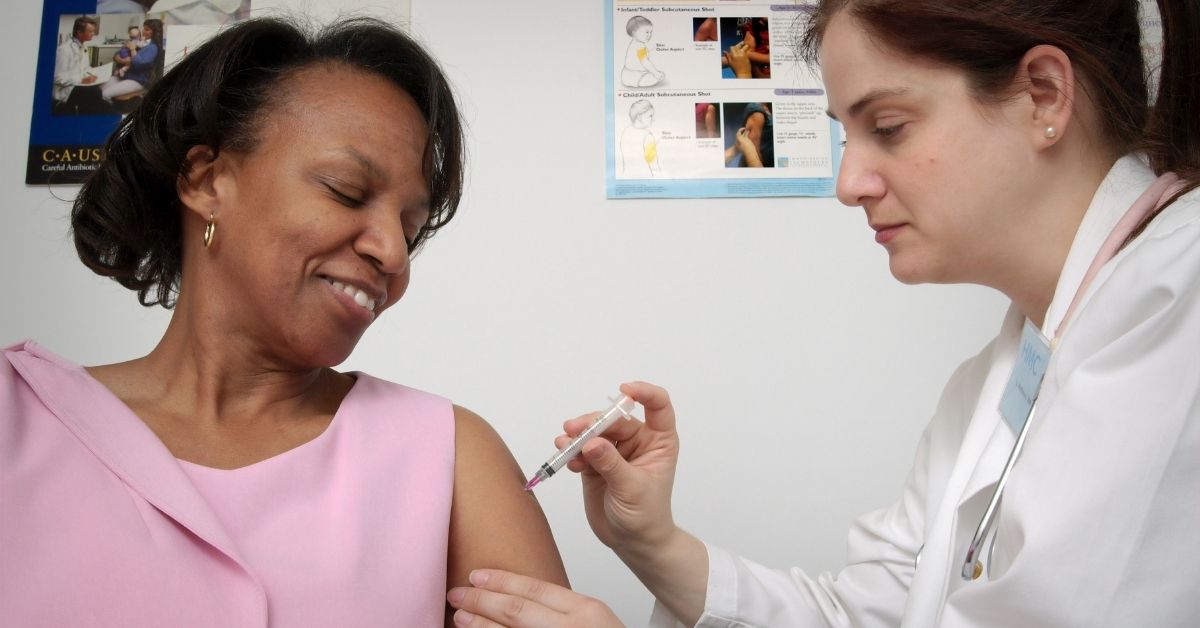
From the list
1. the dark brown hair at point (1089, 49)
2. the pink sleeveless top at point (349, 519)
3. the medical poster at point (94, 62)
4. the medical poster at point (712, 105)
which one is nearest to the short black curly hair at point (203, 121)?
the pink sleeveless top at point (349, 519)

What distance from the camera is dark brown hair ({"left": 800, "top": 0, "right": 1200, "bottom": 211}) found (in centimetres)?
97

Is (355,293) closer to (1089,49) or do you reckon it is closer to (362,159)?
(362,159)

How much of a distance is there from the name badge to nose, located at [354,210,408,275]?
0.76 m

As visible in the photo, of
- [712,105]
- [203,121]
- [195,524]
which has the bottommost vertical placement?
[195,524]

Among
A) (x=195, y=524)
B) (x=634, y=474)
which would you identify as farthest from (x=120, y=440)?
(x=634, y=474)

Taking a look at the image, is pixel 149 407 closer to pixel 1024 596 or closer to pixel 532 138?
→ pixel 1024 596

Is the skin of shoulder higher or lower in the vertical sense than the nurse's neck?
lower

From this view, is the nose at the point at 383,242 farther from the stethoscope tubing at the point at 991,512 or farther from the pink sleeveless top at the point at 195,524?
→ the stethoscope tubing at the point at 991,512

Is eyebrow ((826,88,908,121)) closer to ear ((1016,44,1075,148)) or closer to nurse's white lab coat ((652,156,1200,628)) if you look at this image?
ear ((1016,44,1075,148))

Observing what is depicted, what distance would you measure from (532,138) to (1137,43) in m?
1.22

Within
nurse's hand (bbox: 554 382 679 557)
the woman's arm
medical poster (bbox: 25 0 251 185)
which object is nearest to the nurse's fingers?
nurse's hand (bbox: 554 382 679 557)

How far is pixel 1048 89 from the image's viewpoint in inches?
38.9

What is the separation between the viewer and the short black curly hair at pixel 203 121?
3.54 ft

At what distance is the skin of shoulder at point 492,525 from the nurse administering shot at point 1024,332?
0.07m
